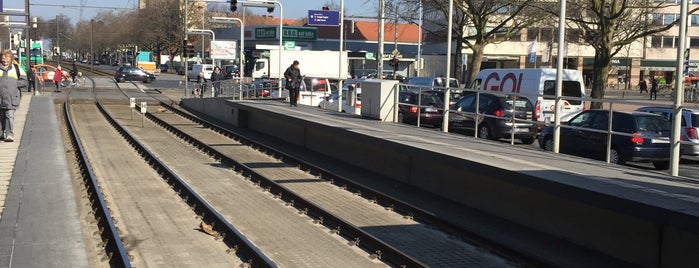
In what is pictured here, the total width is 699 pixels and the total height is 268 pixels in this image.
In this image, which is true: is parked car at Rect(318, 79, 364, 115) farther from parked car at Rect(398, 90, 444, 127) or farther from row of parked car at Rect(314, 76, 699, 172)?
row of parked car at Rect(314, 76, 699, 172)

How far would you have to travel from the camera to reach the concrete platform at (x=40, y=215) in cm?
728

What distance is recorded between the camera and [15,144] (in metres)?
15.9

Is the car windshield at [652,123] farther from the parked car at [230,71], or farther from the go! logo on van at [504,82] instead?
the parked car at [230,71]

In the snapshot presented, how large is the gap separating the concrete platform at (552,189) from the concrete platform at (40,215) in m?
5.29

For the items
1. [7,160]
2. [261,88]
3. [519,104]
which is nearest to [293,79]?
[261,88]

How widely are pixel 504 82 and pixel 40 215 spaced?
2179 cm

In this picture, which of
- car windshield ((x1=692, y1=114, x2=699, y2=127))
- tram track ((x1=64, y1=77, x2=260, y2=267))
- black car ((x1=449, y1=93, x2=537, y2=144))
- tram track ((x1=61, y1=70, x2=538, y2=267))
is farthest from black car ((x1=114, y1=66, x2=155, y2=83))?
car windshield ((x1=692, y1=114, x2=699, y2=127))

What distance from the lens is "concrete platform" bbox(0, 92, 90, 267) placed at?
7.28 meters

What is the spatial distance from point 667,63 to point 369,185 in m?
71.3

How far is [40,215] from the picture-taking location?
8992mm

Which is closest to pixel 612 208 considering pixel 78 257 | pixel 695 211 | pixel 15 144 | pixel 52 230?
pixel 695 211

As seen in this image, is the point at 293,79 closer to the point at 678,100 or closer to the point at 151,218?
the point at 151,218

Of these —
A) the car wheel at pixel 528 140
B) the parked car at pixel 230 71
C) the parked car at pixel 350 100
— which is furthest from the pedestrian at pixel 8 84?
the parked car at pixel 230 71

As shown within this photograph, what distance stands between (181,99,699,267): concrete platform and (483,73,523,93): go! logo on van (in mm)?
10903
